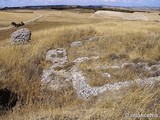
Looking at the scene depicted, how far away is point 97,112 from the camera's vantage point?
752 centimetres

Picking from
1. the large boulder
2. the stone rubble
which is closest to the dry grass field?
the stone rubble

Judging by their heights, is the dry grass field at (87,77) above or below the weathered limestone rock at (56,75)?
above

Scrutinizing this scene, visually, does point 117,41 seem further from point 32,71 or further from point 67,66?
point 32,71

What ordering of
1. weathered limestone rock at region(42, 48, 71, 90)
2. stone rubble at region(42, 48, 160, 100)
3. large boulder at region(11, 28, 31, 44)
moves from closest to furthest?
stone rubble at region(42, 48, 160, 100), weathered limestone rock at region(42, 48, 71, 90), large boulder at region(11, 28, 31, 44)

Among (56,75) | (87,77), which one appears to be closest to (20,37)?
(56,75)

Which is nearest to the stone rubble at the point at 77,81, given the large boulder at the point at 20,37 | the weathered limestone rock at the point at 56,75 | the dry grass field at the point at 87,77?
the weathered limestone rock at the point at 56,75

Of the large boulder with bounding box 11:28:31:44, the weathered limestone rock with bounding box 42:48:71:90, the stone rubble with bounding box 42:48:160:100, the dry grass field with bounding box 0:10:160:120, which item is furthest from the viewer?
the large boulder with bounding box 11:28:31:44

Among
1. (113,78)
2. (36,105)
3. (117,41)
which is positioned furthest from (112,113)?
(117,41)

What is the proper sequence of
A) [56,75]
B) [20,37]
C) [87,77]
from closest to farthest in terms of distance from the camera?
[87,77] → [56,75] → [20,37]

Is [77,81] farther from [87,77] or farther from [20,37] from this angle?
[20,37]

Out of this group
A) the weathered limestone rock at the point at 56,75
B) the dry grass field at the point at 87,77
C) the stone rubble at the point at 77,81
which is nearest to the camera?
the dry grass field at the point at 87,77

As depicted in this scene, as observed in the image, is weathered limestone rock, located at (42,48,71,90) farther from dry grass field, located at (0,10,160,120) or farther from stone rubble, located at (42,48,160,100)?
dry grass field, located at (0,10,160,120)

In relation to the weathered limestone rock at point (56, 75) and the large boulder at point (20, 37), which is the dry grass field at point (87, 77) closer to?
the weathered limestone rock at point (56, 75)

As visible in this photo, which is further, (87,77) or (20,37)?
(20,37)
